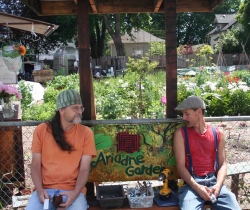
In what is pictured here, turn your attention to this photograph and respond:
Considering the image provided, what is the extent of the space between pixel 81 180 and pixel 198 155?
114 centimetres

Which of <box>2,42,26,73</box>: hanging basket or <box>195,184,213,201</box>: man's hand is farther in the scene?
<box>2,42,26,73</box>: hanging basket

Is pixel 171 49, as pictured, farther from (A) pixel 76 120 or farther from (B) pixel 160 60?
(B) pixel 160 60

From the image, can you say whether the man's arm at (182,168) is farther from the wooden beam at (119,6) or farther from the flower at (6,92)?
the flower at (6,92)

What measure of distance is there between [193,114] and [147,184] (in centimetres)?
84

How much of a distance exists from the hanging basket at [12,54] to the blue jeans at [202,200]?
3.21m

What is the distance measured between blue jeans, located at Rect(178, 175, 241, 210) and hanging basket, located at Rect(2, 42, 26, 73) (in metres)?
3.21

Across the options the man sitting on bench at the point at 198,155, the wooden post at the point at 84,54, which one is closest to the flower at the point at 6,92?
the wooden post at the point at 84,54

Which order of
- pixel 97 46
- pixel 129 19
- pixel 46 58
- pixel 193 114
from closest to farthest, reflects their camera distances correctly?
pixel 193 114, pixel 129 19, pixel 46 58, pixel 97 46

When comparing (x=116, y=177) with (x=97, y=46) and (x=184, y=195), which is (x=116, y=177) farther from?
(x=97, y=46)

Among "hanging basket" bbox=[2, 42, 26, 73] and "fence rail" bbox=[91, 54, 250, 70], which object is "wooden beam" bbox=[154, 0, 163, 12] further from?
"fence rail" bbox=[91, 54, 250, 70]

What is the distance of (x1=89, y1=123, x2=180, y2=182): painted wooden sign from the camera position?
3656mm

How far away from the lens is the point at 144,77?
11.5 metres

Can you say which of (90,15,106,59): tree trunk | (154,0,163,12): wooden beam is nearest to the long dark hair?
(154,0,163,12): wooden beam

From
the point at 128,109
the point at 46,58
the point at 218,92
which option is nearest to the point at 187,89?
the point at 218,92
